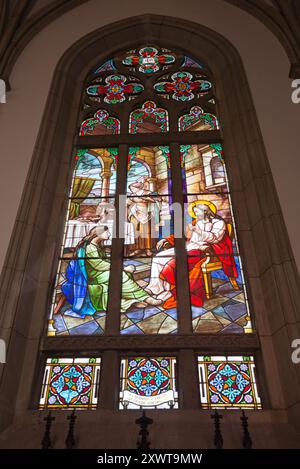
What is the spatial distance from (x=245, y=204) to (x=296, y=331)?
1.78m

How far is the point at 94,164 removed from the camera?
6379 millimetres

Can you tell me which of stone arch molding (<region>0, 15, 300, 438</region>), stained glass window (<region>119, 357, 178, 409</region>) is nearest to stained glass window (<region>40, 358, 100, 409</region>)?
stone arch molding (<region>0, 15, 300, 438</region>)

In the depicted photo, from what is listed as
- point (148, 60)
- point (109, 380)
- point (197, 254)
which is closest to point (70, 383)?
point (109, 380)

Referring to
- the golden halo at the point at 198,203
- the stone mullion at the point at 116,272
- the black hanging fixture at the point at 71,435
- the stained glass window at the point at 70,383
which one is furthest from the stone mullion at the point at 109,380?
the golden halo at the point at 198,203

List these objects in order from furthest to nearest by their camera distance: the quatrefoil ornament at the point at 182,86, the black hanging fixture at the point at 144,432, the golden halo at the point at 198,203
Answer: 1. the quatrefoil ornament at the point at 182,86
2. the golden halo at the point at 198,203
3. the black hanging fixture at the point at 144,432

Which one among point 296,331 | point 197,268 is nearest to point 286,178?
point 197,268

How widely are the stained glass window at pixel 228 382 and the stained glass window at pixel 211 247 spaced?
1.01 feet

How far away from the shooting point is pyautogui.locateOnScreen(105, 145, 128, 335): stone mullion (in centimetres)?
468

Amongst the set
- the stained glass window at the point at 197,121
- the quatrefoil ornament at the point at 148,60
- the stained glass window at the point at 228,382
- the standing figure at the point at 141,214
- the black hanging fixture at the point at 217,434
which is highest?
the quatrefoil ornament at the point at 148,60

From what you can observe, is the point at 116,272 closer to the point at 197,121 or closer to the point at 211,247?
the point at 211,247

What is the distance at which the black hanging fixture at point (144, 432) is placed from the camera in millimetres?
3447

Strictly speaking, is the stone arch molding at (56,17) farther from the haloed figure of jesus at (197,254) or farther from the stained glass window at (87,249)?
the haloed figure of jesus at (197,254)

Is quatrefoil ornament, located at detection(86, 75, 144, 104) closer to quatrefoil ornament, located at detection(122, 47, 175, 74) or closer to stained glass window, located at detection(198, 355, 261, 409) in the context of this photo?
quatrefoil ornament, located at detection(122, 47, 175, 74)

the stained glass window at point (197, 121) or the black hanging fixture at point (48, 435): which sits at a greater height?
the stained glass window at point (197, 121)
